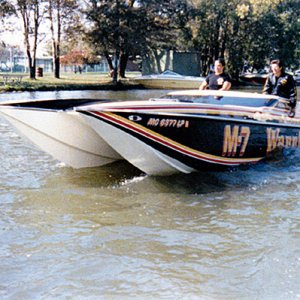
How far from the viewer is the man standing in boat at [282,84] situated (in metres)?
10.4

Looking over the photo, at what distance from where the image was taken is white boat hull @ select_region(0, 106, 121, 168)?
8422 millimetres

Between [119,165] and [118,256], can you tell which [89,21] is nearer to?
[119,165]

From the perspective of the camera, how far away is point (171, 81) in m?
37.1

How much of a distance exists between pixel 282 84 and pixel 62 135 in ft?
15.6

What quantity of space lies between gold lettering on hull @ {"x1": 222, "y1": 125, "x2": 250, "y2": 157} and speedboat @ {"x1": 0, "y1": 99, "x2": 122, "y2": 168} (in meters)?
2.17

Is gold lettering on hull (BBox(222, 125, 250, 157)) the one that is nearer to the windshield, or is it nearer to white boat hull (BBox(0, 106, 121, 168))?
the windshield

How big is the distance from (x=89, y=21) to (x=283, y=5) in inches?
733

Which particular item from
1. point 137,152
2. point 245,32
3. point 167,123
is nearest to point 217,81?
point 167,123

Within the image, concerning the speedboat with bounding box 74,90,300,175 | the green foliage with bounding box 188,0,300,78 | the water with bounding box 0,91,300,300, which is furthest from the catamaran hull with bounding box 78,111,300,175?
the green foliage with bounding box 188,0,300,78

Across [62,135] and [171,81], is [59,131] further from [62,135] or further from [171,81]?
[171,81]

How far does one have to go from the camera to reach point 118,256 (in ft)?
18.1

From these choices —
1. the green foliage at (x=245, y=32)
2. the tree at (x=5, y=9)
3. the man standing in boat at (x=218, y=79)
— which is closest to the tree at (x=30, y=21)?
the tree at (x=5, y=9)

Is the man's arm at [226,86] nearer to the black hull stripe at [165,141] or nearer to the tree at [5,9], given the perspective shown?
the black hull stripe at [165,141]

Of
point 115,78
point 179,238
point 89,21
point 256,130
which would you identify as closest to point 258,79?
point 115,78
